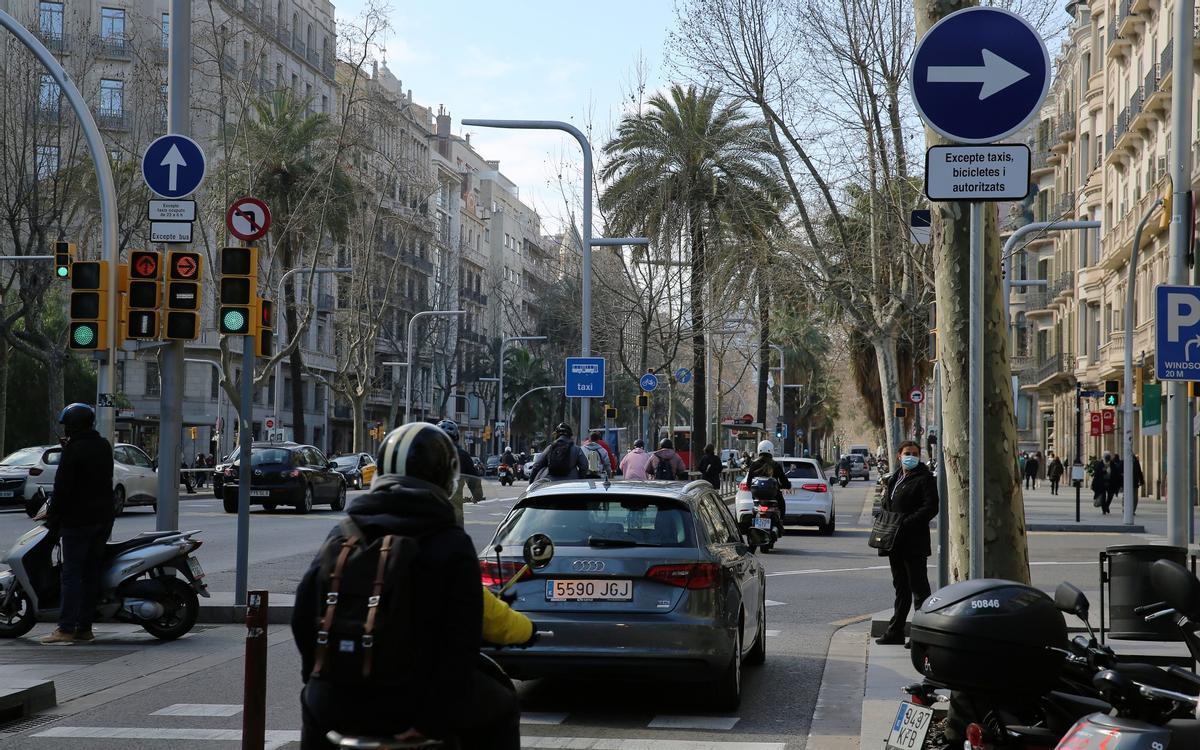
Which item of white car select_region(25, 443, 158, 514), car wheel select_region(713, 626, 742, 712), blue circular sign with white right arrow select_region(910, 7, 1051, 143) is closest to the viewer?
blue circular sign with white right arrow select_region(910, 7, 1051, 143)

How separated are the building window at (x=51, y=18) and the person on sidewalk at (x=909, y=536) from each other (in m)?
52.0

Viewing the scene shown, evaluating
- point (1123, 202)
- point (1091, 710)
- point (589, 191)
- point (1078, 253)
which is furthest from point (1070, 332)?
point (1091, 710)

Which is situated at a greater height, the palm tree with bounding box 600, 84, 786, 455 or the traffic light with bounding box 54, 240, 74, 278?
the palm tree with bounding box 600, 84, 786, 455

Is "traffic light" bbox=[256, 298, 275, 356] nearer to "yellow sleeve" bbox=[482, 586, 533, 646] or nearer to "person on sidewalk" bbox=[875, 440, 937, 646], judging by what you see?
"person on sidewalk" bbox=[875, 440, 937, 646]

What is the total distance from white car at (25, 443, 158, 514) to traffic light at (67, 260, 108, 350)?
46.0ft

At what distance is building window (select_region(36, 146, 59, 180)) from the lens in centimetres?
4209

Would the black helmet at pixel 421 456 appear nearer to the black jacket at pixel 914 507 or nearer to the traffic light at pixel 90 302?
the black jacket at pixel 914 507

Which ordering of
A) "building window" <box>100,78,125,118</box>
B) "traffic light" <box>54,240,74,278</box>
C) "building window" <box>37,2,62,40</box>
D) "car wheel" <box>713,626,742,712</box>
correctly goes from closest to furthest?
"car wheel" <box>713,626,742,712</box>, "traffic light" <box>54,240,74,278</box>, "building window" <box>37,2,62,40</box>, "building window" <box>100,78,125,118</box>

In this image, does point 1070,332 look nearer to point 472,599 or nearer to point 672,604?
point 672,604

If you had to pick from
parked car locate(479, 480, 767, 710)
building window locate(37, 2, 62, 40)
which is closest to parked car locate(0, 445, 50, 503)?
parked car locate(479, 480, 767, 710)

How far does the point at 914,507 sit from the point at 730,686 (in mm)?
3784

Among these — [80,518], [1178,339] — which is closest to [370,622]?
[80,518]

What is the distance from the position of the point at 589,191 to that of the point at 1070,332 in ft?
152

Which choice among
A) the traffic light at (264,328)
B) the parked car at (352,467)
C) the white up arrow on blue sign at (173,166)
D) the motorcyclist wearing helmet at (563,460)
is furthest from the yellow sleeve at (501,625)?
the parked car at (352,467)
